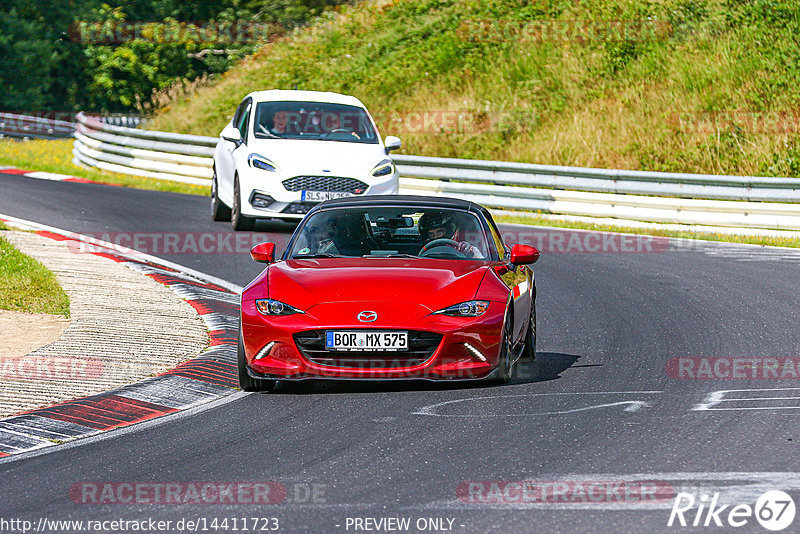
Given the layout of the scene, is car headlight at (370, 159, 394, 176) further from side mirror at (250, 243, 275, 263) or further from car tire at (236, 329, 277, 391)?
car tire at (236, 329, 277, 391)

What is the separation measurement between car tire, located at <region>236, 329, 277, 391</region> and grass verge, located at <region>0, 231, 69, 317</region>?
3.27 m

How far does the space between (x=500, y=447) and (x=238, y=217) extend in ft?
37.8

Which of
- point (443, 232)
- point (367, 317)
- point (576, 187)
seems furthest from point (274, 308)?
point (576, 187)

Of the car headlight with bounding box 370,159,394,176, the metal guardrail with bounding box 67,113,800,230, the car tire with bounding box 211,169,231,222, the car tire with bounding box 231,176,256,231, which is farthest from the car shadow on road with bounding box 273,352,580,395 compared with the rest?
the metal guardrail with bounding box 67,113,800,230

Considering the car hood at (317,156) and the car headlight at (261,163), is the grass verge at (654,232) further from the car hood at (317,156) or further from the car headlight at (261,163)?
the car headlight at (261,163)

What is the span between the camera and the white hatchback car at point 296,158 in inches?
691

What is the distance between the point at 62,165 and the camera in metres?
32.8

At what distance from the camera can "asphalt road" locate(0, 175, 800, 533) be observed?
19.0ft

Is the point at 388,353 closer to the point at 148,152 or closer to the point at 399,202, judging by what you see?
the point at 399,202

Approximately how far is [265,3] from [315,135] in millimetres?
33501

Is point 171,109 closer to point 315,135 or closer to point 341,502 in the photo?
point 315,135

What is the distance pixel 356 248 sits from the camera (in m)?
9.94

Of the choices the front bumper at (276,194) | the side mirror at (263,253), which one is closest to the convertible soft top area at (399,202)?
the side mirror at (263,253)

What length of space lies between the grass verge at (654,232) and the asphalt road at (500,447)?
8030mm
